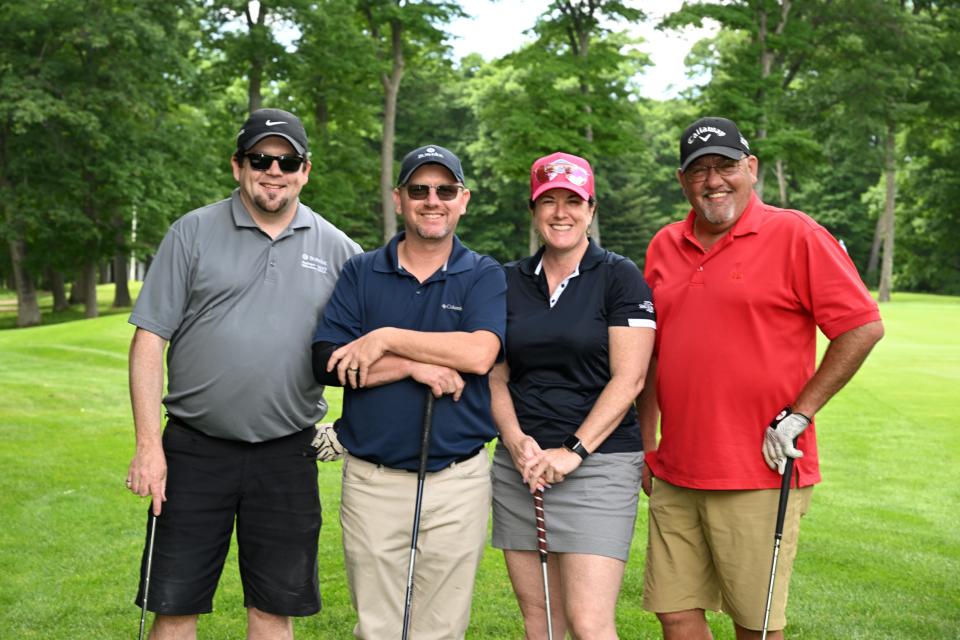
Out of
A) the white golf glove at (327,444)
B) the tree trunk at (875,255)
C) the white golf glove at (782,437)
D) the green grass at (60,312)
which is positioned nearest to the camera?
the white golf glove at (782,437)

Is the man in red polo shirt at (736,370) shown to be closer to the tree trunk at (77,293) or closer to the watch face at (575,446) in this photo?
the watch face at (575,446)

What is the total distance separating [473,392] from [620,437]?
582 millimetres

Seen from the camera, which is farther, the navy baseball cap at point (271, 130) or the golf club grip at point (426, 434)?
the navy baseball cap at point (271, 130)

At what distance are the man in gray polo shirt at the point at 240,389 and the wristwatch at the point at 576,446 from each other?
102cm

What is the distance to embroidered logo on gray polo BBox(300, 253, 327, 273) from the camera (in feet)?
13.1

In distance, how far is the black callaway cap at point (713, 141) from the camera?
386cm

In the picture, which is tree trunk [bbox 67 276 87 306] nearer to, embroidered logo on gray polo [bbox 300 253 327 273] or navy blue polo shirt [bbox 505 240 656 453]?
embroidered logo on gray polo [bbox 300 253 327 273]

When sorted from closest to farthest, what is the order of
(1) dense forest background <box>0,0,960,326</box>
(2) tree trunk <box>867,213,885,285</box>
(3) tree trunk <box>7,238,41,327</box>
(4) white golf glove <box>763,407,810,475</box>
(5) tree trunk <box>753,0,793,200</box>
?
(4) white golf glove <box>763,407,810,475</box> → (1) dense forest background <box>0,0,960,326</box> → (3) tree trunk <box>7,238,41,327</box> → (5) tree trunk <box>753,0,793,200</box> → (2) tree trunk <box>867,213,885,285</box>

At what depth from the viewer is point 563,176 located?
386 centimetres

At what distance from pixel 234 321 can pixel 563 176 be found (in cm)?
134

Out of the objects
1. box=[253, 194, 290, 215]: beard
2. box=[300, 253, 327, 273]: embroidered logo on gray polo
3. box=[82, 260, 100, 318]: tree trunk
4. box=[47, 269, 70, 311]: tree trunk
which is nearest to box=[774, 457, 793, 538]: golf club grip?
box=[300, 253, 327, 273]: embroidered logo on gray polo

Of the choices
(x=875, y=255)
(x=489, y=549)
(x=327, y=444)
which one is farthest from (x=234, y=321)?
(x=875, y=255)

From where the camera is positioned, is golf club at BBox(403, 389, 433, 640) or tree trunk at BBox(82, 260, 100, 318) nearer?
golf club at BBox(403, 389, 433, 640)

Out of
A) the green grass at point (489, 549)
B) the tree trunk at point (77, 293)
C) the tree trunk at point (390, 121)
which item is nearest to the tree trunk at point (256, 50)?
the tree trunk at point (390, 121)
